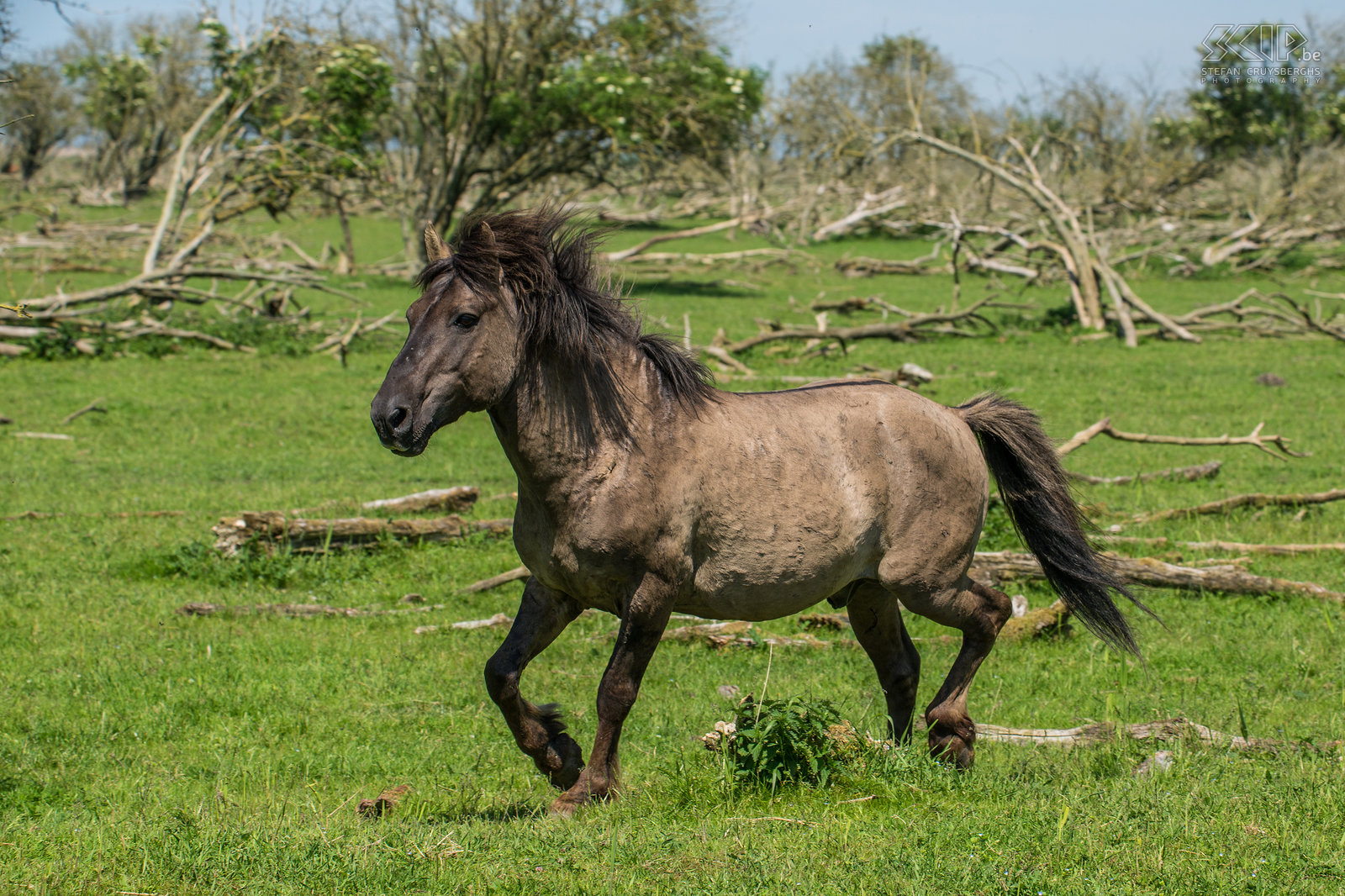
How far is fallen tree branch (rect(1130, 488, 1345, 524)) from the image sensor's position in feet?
31.6

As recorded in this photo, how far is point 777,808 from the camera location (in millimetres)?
4352

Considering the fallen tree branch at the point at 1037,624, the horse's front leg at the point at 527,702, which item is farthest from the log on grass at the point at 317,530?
the horse's front leg at the point at 527,702

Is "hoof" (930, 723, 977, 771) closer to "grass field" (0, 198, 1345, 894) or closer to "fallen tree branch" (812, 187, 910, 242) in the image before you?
"grass field" (0, 198, 1345, 894)

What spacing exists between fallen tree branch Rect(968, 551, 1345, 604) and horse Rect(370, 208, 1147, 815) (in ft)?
7.80

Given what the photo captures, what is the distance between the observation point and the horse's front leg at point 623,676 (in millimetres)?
4445

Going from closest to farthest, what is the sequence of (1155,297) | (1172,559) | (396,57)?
(1172,559)
(1155,297)
(396,57)

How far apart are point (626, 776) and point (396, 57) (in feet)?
86.4

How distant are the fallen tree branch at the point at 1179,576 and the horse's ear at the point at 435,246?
14.7 feet

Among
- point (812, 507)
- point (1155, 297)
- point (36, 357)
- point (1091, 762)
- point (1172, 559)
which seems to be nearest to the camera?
point (812, 507)

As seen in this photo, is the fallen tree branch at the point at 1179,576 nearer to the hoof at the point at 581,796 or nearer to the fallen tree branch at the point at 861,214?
the hoof at the point at 581,796

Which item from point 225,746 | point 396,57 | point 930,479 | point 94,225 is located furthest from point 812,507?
point 94,225

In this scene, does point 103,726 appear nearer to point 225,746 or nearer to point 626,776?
point 225,746

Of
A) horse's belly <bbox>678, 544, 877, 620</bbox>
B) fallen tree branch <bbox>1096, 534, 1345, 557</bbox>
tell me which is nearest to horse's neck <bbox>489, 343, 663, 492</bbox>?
horse's belly <bbox>678, 544, 877, 620</bbox>

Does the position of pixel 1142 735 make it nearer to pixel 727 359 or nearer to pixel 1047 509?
pixel 1047 509
